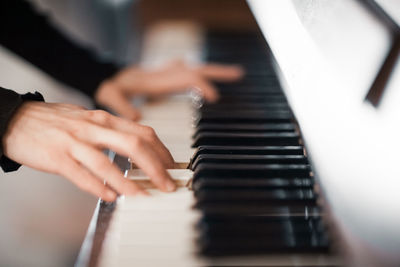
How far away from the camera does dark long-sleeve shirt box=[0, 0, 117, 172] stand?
1.20m

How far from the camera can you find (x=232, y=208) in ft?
1.79

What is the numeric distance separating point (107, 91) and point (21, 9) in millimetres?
438

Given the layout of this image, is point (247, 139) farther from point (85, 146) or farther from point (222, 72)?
point (222, 72)

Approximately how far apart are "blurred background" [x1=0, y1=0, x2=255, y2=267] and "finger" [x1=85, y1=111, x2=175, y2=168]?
0.60 m

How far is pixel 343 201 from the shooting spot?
0.52 meters

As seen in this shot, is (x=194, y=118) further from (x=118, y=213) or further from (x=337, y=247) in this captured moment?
(x=337, y=247)

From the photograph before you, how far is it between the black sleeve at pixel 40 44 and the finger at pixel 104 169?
1.99 ft

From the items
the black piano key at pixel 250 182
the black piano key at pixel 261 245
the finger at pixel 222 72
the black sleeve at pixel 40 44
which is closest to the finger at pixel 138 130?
the black piano key at pixel 250 182

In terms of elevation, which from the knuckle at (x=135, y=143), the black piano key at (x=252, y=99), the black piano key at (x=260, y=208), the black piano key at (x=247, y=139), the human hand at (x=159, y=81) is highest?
the human hand at (x=159, y=81)

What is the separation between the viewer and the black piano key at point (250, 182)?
58cm

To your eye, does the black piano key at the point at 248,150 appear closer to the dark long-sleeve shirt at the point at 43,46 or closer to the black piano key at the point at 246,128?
the black piano key at the point at 246,128

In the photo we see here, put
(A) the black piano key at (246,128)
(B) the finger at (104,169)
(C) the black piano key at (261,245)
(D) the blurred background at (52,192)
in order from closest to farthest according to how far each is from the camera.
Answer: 1. (C) the black piano key at (261,245)
2. (B) the finger at (104,169)
3. (A) the black piano key at (246,128)
4. (D) the blurred background at (52,192)

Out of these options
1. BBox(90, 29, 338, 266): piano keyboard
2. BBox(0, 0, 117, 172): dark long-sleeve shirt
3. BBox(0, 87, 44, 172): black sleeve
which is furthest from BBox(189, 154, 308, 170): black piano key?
BBox(0, 0, 117, 172): dark long-sleeve shirt

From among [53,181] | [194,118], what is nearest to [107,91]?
[194,118]
